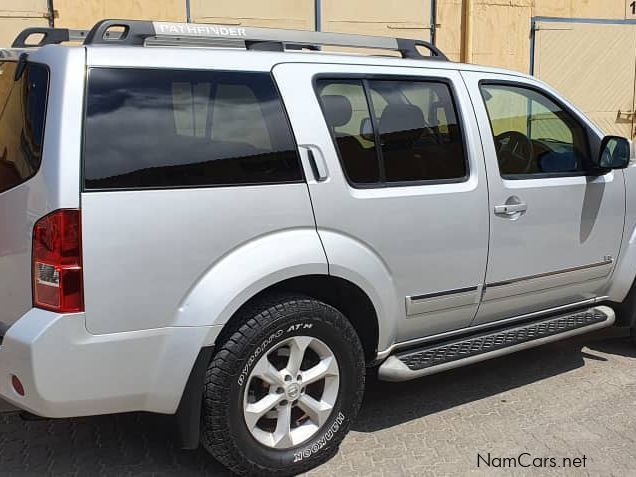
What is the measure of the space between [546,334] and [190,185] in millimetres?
2360

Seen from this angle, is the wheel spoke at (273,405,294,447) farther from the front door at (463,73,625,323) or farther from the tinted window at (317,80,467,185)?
the front door at (463,73,625,323)

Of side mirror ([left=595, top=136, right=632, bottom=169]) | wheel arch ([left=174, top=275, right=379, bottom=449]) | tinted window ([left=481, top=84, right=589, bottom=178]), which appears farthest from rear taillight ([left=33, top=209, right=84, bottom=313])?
side mirror ([left=595, top=136, right=632, bottom=169])

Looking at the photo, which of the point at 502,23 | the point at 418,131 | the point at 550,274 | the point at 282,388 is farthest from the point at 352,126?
the point at 502,23

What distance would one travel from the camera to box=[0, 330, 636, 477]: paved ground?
326cm

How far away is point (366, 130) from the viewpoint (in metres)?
3.35

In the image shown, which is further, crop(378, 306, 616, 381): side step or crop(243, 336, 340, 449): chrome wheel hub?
crop(378, 306, 616, 381): side step

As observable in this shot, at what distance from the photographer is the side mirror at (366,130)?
3326 mm

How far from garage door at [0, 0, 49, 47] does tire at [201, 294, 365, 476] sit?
215 inches

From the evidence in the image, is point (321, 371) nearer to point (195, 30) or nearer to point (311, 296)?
point (311, 296)

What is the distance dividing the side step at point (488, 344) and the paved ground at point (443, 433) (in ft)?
1.18

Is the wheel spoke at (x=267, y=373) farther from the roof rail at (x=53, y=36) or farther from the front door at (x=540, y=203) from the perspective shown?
the roof rail at (x=53, y=36)

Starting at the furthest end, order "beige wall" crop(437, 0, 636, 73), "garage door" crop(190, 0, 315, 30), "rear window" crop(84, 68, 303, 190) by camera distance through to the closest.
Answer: "beige wall" crop(437, 0, 636, 73), "garage door" crop(190, 0, 315, 30), "rear window" crop(84, 68, 303, 190)

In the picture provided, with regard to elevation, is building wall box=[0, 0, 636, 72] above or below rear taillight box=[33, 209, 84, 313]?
above

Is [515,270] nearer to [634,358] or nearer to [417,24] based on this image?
[634,358]
